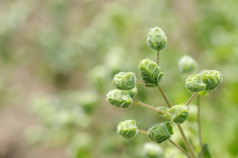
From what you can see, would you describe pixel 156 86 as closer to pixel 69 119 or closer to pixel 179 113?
pixel 179 113

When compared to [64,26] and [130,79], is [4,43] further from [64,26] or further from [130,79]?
[130,79]

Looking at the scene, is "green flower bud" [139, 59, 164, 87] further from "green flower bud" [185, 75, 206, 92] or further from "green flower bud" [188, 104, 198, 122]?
"green flower bud" [188, 104, 198, 122]

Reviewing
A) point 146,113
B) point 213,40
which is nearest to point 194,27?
point 213,40

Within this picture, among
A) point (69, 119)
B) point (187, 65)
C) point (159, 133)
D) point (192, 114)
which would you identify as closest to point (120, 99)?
point (159, 133)

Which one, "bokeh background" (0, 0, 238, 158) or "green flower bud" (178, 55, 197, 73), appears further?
"bokeh background" (0, 0, 238, 158)

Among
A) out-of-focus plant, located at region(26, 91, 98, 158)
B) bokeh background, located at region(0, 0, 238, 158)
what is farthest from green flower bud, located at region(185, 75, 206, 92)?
out-of-focus plant, located at region(26, 91, 98, 158)

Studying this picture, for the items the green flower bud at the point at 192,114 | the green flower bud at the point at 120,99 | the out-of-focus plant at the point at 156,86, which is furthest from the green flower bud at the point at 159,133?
the green flower bud at the point at 192,114

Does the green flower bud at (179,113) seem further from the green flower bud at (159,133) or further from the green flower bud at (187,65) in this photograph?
the green flower bud at (187,65)
